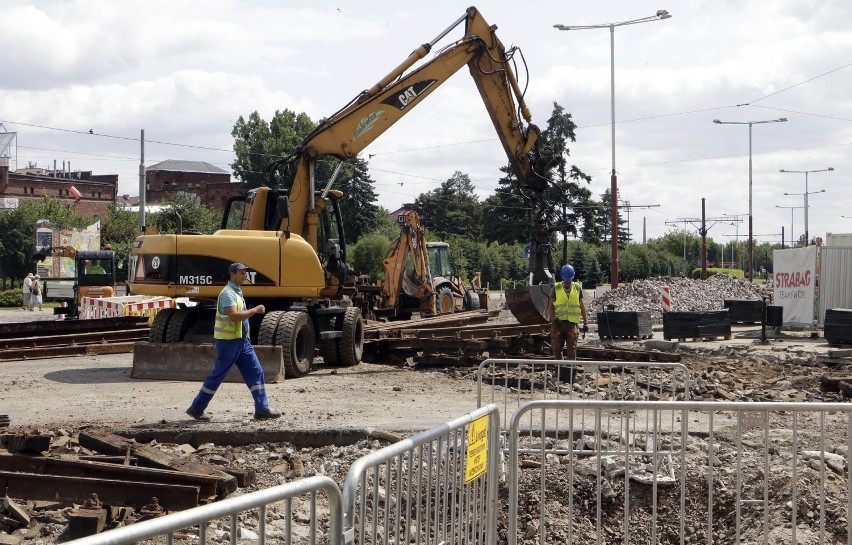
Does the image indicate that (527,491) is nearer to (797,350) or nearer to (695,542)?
(695,542)

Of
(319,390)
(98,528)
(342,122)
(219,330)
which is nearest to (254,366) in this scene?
(219,330)

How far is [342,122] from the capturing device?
58.6ft

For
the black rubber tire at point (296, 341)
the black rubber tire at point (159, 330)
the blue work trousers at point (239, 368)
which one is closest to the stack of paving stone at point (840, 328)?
the black rubber tire at point (296, 341)

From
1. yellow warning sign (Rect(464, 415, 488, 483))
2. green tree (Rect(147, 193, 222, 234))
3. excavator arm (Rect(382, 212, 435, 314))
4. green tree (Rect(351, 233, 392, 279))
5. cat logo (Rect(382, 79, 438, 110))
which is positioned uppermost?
green tree (Rect(147, 193, 222, 234))

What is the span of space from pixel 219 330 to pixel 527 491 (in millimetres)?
4112

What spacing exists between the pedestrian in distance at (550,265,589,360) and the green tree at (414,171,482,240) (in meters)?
90.5

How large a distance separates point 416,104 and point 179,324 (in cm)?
563

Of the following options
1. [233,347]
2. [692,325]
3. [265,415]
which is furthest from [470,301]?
[233,347]

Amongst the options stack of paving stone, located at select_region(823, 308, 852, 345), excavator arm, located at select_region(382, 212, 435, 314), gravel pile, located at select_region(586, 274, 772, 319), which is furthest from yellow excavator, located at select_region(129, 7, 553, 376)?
gravel pile, located at select_region(586, 274, 772, 319)

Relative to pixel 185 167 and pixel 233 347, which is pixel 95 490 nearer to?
pixel 233 347

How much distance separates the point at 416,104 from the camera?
1834 centimetres

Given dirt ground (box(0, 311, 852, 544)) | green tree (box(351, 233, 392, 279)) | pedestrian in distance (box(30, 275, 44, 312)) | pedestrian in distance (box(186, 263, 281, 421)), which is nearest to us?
dirt ground (box(0, 311, 852, 544))

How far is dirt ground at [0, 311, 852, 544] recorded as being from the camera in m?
8.73

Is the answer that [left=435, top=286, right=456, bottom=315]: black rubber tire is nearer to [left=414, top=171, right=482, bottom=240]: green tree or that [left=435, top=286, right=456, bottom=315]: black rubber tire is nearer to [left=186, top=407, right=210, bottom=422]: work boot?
[left=186, top=407, right=210, bottom=422]: work boot
